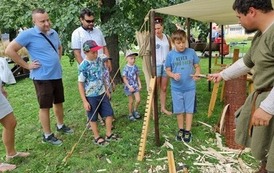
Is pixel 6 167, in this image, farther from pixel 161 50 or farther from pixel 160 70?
pixel 161 50

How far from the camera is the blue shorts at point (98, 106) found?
3.92 m

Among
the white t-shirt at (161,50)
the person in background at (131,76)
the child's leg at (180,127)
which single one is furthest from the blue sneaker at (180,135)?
the white t-shirt at (161,50)

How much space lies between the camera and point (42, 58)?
395 centimetres

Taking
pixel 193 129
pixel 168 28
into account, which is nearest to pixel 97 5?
pixel 168 28

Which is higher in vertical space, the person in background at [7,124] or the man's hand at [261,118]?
the man's hand at [261,118]

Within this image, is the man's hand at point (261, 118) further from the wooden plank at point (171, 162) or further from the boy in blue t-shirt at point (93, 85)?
the boy in blue t-shirt at point (93, 85)

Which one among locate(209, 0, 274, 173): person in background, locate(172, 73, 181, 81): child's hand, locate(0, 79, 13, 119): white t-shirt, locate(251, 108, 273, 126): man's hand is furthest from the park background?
locate(251, 108, 273, 126): man's hand

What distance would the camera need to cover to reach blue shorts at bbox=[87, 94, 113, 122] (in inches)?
154

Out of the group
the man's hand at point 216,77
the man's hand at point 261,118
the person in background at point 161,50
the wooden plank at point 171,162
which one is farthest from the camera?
the person in background at point 161,50

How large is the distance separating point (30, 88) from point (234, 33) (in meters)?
21.2

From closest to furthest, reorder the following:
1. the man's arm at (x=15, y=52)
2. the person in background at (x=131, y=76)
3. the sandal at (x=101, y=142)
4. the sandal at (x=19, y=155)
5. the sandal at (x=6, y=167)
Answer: the sandal at (x=6, y=167), the sandal at (x=19, y=155), the man's arm at (x=15, y=52), the sandal at (x=101, y=142), the person in background at (x=131, y=76)

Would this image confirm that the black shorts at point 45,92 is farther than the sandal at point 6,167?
Yes

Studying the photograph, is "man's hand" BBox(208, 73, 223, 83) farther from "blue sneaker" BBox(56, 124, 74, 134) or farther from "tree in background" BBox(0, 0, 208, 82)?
"tree in background" BBox(0, 0, 208, 82)

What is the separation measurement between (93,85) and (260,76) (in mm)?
2285
